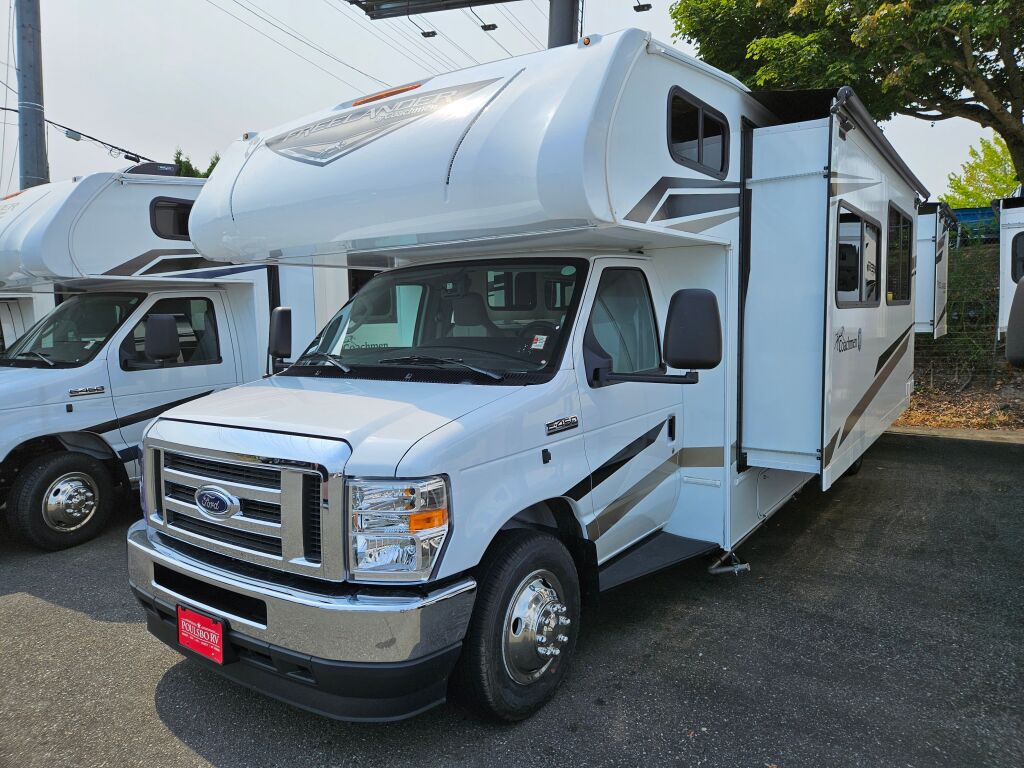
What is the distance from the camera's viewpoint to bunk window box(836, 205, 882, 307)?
496 centimetres

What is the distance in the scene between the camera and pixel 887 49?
1128 centimetres

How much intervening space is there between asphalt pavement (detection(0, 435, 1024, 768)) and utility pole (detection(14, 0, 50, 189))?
261 inches

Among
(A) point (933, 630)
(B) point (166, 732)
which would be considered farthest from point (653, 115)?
(B) point (166, 732)

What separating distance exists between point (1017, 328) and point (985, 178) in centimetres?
2526

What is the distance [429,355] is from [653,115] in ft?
5.61

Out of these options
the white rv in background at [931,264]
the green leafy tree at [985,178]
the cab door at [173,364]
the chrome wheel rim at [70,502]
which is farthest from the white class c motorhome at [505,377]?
the green leafy tree at [985,178]

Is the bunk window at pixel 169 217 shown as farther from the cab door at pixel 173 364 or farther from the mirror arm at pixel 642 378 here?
the mirror arm at pixel 642 378

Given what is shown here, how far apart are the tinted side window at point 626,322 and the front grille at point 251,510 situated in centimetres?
174

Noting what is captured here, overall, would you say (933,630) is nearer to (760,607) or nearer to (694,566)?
(760,607)

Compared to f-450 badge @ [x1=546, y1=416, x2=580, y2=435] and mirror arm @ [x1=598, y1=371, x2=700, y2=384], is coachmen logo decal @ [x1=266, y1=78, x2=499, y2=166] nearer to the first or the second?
mirror arm @ [x1=598, y1=371, x2=700, y2=384]

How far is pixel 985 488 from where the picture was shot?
24.4 feet

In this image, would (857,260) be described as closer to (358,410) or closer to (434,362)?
(434,362)

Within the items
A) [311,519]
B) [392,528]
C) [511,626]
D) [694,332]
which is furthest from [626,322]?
[311,519]

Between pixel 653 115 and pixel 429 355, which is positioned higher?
pixel 653 115
